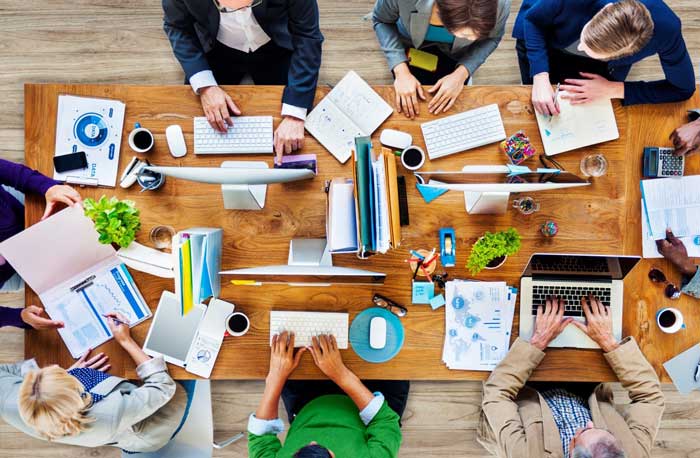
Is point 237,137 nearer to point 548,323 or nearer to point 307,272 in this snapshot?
point 307,272

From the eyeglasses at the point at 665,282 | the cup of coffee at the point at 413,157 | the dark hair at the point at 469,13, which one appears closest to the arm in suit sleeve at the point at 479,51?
the dark hair at the point at 469,13

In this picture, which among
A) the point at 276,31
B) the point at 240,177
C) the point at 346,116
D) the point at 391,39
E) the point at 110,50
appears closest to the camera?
the point at 240,177

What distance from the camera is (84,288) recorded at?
1.78m

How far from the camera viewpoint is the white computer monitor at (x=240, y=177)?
1.37 meters

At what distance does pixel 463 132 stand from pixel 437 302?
0.63 m

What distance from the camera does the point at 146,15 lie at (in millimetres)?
2609

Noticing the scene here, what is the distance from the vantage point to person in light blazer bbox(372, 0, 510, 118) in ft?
5.23

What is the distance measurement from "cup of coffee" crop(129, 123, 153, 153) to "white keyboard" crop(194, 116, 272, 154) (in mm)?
167

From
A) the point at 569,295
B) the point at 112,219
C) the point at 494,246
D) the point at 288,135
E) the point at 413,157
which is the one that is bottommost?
the point at 569,295

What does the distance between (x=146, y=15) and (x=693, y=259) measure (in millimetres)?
2803

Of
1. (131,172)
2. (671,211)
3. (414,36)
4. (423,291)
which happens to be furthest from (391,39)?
(671,211)

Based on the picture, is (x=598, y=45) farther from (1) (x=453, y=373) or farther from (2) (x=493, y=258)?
(1) (x=453, y=373)

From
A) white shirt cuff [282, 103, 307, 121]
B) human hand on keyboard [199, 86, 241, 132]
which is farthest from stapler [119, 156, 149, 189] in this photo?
white shirt cuff [282, 103, 307, 121]

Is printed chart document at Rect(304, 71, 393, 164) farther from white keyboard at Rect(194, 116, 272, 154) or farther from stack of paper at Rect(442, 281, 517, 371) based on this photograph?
stack of paper at Rect(442, 281, 517, 371)
